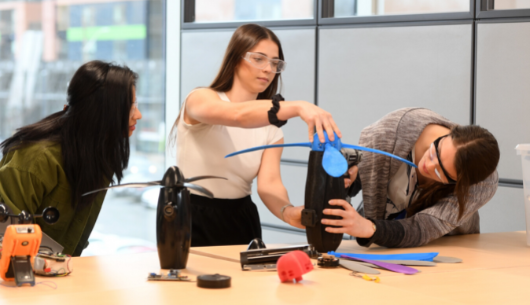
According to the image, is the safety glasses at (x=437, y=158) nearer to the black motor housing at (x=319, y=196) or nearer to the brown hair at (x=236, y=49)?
the black motor housing at (x=319, y=196)

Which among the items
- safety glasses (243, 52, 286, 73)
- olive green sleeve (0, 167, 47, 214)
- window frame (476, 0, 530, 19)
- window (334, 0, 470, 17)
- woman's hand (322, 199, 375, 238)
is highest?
window (334, 0, 470, 17)

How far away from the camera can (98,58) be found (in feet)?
11.1

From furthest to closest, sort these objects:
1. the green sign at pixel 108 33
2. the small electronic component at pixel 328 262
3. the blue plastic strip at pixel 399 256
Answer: the green sign at pixel 108 33 < the blue plastic strip at pixel 399 256 < the small electronic component at pixel 328 262

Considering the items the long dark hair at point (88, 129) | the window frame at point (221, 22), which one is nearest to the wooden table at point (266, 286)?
the long dark hair at point (88, 129)

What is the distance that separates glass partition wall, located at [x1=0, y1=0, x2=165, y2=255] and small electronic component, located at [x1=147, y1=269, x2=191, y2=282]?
8.07 feet

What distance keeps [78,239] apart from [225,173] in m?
0.50

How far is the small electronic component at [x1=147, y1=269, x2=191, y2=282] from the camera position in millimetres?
1118

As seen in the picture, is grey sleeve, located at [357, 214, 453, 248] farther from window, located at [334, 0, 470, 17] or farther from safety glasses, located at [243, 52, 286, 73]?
window, located at [334, 0, 470, 17]

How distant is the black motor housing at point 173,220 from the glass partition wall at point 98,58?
94.0 inches

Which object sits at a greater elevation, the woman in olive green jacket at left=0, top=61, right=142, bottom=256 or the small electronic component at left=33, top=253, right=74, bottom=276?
the woman in olive green jacket at left=0, top=61, right=142, bottom=256

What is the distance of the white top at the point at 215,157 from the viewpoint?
1795 mm

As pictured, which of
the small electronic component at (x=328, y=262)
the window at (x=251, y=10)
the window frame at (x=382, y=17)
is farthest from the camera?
the window at (x=251, y=10)

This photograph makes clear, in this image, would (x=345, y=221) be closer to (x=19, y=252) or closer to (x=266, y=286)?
(x=266, y=286)

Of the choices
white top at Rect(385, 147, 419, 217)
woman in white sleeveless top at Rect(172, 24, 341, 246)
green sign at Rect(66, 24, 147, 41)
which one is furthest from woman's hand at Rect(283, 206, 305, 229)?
green sign at Rect(66, 24, 147, 41)
